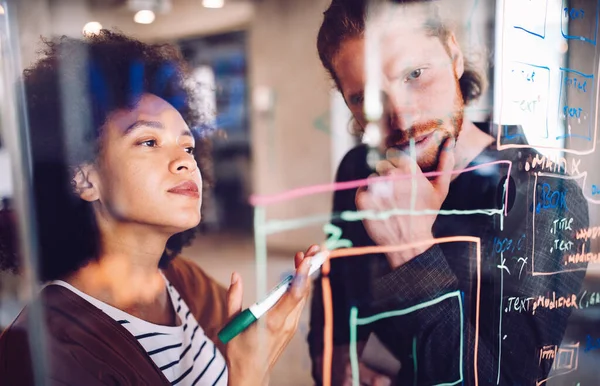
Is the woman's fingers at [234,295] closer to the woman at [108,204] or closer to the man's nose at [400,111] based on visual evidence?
the woman at [108,204]

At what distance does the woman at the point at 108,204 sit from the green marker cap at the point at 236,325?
11 cm

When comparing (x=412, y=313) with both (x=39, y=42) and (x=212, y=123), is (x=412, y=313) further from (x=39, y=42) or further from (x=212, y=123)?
(x=39, y=42)

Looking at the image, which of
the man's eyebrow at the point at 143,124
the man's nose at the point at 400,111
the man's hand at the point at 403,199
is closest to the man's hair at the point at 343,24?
the man's nose at the point at 400,111

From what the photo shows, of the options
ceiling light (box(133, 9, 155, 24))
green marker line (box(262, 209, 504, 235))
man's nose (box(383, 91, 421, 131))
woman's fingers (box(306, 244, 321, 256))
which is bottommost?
woman's fingers (box(306, 244, 321, 256))

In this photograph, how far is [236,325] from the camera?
41.5 inches

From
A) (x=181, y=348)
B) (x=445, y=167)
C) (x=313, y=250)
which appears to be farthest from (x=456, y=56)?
(x=181, y=348)

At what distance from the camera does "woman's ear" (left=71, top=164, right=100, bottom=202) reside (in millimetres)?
922

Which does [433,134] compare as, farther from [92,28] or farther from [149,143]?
[92,28]

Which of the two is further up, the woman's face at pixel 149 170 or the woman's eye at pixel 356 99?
the woman's eye at pixel 356 99

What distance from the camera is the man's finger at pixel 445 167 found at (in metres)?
1.20

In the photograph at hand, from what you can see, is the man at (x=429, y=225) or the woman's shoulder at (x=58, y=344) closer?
the woman's shoulder at (x=58, y=344)

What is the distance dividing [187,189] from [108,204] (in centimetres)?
15

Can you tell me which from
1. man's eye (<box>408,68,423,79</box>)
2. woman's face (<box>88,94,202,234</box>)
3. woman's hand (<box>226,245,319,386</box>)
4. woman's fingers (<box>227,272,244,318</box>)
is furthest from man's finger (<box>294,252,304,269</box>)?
man's eye (<box>408,68,423,79</box>)

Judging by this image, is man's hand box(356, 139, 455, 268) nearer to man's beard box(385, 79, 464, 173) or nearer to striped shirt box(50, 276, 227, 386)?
man's beard box(385, 79, 464, 173)
